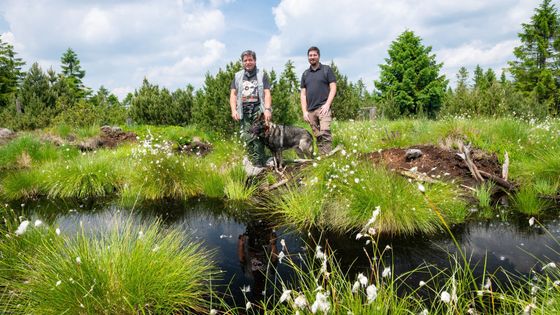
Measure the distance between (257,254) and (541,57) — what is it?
46714 millimetres

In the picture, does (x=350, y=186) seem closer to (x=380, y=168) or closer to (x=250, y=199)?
(x=380, y=168)

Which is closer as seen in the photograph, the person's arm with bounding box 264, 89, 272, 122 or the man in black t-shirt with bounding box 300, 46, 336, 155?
the person's arm with bounding box 264, 89, 272, 122

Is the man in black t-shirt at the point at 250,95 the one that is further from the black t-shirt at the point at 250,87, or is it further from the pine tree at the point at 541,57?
the pine tree at the point at 541,57

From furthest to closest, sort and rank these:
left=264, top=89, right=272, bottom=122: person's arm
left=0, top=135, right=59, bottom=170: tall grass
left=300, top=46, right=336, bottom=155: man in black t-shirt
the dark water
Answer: left=0, top=135, right=59, bottom=170: tall grass → left=300, top=46, right=336, bottom=155: man in black t-shirt → left=264, top=89, right=272, bottom=122: person's arm → the dark water

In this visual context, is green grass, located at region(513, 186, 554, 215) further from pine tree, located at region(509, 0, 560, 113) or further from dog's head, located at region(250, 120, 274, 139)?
pine tree, located at region(509, 0, 560, 113)

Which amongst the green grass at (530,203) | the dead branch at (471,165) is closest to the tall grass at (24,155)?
the dead branch at (471,165)

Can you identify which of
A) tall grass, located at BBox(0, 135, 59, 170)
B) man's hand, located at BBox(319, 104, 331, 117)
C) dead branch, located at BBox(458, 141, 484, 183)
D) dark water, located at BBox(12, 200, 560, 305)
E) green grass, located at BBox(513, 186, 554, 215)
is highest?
man's hand, located at BBox(319, 104, 331, 117)

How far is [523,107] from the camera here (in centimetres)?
2084

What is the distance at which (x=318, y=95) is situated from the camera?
8445mm

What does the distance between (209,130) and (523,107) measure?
751 inches

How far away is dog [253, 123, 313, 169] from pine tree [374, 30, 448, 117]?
3562cm

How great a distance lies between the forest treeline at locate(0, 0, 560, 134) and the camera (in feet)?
48.5

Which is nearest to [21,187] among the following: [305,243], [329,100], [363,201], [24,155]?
[24,155]

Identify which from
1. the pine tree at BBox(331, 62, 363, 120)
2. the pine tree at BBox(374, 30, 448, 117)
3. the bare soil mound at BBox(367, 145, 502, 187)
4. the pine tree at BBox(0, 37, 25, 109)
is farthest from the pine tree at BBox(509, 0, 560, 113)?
the pine tree at BBox(0, 37, 25, 109)
